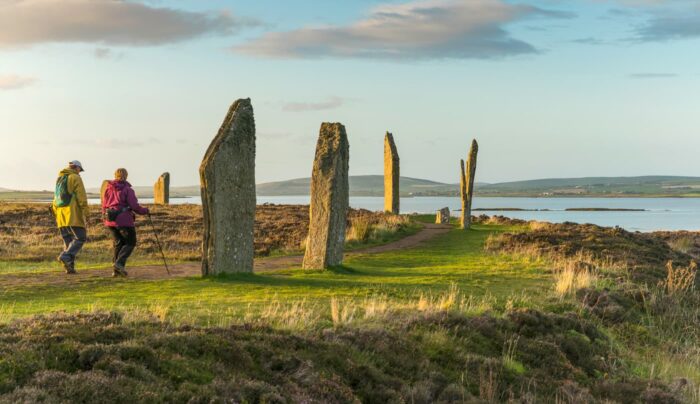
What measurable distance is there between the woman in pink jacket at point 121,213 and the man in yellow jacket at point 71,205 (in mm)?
776

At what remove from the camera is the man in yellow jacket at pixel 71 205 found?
18.5 m

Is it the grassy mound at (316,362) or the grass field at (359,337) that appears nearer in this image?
the grassy mound at (316,362)

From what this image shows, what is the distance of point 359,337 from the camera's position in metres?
11.4

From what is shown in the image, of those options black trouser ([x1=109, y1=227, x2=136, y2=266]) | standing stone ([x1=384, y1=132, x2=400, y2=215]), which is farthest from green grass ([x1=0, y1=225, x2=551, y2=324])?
standing stone ([x1=384, y1=132, x2=400, y2=215])

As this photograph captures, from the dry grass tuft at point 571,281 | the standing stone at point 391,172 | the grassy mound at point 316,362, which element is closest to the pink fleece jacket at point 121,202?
the grassy mound at point 316,362

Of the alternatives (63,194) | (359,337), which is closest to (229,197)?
(63,194)

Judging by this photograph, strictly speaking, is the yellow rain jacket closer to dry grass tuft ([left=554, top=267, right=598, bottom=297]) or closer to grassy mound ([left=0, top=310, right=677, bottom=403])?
grassy mound ([left=0, top=310, right=677, bottom=403])

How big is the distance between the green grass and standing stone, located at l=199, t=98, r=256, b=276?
0.57 meters

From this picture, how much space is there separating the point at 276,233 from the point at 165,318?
21.4 meters

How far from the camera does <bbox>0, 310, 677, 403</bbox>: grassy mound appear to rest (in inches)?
316

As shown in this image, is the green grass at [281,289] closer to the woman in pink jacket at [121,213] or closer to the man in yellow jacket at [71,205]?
the woman in pink jacket at [121,213]

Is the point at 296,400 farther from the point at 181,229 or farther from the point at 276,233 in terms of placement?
the point at 181,229

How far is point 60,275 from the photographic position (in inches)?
717

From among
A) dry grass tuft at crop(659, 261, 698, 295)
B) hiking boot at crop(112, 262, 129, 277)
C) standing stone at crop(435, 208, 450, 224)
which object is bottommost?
dry grass tuft at crop(659, 261, 698, 295)
